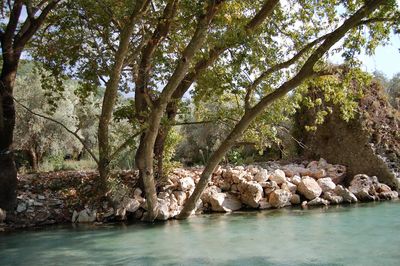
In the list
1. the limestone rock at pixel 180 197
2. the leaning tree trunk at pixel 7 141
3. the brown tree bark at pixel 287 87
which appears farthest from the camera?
the limestone rock at pixel 180 197

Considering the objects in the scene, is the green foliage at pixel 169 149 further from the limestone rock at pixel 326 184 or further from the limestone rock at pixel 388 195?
the limestone rock at pixel 388 195

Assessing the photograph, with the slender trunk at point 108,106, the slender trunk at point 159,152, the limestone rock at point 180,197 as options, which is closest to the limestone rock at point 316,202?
the limestone rock at point 180,197

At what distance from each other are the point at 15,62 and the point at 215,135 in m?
18.0

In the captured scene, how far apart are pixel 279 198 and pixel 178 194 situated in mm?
2619

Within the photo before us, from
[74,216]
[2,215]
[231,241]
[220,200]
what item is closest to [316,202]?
[220,200]

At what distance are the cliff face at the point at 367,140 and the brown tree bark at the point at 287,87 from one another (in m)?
5.51

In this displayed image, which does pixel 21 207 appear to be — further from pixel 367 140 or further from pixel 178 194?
pixel 367 140

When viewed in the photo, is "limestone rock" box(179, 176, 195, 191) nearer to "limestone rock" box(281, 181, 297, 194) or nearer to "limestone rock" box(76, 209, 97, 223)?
"limestone rock" box(76, 209, 97, 223)

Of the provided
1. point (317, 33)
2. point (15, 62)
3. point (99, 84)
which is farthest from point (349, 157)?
point (15, 62)

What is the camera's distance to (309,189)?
11.4m

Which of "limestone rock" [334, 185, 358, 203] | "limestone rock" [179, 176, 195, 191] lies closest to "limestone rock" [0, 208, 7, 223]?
"limestone rock" [179, 176, 195, 191]

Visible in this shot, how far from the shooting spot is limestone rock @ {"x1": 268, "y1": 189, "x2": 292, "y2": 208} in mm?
11052

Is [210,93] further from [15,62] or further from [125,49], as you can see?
[15,62]

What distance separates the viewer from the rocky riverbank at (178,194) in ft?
33.7
